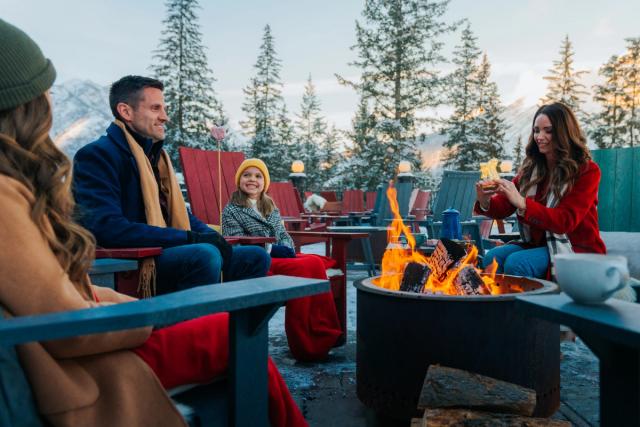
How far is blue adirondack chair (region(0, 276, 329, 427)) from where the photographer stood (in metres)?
0.75

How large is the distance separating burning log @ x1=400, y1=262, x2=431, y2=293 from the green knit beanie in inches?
62.5

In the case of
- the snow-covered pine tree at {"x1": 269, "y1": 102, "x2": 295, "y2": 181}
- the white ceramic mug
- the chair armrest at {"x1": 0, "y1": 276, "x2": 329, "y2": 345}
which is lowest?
the chair armrest at {"x1": 0, "y1": 276, "x2": 329, "y2": 345}

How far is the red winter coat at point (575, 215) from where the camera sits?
107 inches

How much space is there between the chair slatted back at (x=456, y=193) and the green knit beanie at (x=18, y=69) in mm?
4751

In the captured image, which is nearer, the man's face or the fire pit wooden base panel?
the fire pit wooden base panel

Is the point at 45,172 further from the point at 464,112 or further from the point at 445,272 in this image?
the point at 464,112

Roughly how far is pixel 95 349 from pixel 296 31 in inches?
783

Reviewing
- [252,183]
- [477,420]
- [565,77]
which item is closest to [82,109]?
[565,77]

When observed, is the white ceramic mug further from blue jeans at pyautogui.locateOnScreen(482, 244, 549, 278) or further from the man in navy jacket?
blue jeans at pyautogui.locateOnScreen(482, 244, 549, 278)

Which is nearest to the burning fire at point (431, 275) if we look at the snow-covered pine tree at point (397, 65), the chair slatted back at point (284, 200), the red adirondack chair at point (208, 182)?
the red adirondack chair at point (208, 182)

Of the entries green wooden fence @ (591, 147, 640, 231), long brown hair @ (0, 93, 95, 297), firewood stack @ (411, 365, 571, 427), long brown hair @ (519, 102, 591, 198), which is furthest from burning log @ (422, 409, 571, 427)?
green wooden fence @ (591, 147, 640, 231)

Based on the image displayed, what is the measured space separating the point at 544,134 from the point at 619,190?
1.14m

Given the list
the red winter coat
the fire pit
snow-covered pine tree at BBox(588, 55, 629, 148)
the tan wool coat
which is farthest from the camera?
snow-covered pine tree at BBox(588, 55, 629, 148)

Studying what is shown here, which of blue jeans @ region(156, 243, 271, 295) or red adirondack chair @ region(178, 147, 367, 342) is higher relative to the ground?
red adirondack chair @ region(178, 147, 367, 342)
